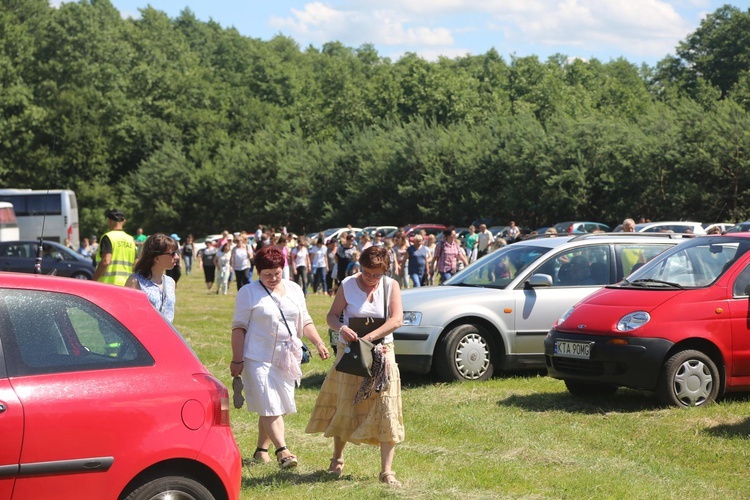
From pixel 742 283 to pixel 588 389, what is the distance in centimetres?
195

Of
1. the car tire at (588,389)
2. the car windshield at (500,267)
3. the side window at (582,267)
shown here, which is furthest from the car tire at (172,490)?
the side window at (582,267)

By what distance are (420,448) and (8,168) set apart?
235 feet

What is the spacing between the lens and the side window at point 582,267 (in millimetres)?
12727

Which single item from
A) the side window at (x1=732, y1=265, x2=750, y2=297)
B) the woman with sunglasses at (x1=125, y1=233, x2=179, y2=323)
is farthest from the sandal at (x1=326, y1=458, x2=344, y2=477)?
the side window at (x1=732, y1=265, x2=750, y2=297)

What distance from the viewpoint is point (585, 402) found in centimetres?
1089

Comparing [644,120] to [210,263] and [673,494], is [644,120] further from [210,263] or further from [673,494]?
[673,494]

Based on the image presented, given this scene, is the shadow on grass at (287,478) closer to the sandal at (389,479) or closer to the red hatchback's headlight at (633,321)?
the sandal at (389,479)

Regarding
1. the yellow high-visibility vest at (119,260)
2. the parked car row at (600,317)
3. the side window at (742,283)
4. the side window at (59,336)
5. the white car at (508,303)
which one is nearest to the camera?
the side window at (59,336)

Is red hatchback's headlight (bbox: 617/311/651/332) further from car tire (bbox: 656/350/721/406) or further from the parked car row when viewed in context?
car tire (bbox: 656/350/721/406)

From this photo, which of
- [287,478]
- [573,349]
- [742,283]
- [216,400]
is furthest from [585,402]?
[216,400]

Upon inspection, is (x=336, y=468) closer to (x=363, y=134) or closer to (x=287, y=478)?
(x=287, y=478)

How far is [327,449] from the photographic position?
28.9 feet

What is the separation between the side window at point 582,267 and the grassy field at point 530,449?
134 cm

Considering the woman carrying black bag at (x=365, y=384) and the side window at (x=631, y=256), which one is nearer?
the woman carrying black bag at (x=365, y=384)
